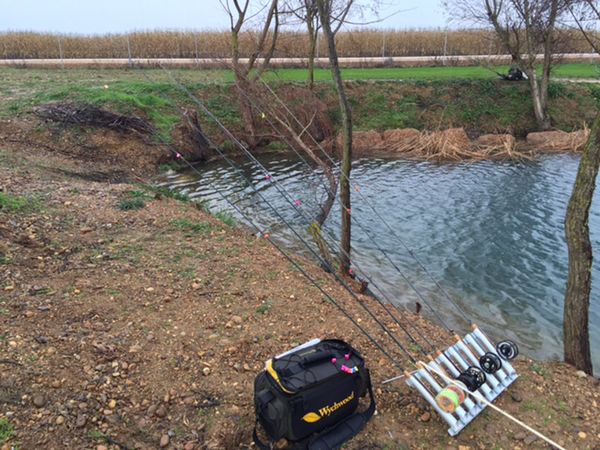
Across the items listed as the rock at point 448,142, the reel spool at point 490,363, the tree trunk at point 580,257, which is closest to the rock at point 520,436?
the reel spool at point 490,363

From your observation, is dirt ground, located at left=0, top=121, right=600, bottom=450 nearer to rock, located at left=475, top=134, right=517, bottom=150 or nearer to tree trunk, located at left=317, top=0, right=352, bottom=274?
tree trunk, located at left=317, top=0, right=352, bottom=274

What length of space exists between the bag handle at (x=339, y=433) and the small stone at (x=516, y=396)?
51.3 inches

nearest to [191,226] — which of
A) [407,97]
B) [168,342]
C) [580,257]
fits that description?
[168,342]

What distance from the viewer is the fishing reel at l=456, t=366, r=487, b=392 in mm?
3920

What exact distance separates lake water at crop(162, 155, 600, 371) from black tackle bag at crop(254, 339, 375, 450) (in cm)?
278

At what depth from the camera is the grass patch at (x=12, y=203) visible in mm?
7183

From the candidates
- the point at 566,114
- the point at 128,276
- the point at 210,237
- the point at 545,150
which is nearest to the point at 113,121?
the point at 210,237

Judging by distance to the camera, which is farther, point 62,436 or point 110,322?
point 110,322

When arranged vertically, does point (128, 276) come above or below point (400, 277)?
above

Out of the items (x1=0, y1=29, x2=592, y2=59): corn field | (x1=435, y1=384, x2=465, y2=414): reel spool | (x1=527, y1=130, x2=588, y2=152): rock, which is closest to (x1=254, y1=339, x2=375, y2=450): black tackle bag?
(x1=435, y1=384, x2=465, y2=414): reel spool

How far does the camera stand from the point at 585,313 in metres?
4.73

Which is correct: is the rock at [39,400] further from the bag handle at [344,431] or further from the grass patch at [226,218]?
the grass patch at [226,218]

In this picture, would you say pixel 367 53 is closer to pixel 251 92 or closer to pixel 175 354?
pixel 251 92

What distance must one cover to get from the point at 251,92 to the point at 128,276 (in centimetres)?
1090
